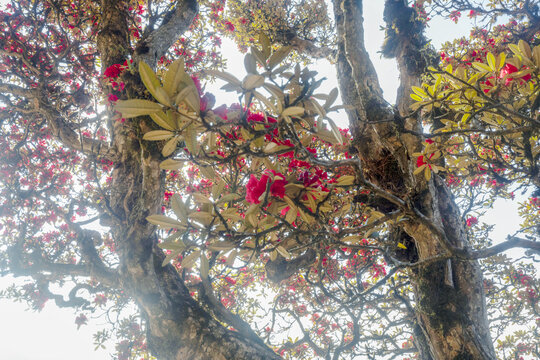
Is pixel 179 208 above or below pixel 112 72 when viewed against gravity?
below

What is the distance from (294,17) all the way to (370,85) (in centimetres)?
397

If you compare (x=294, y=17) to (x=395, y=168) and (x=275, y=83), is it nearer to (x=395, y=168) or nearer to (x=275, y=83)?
(x=395, y=168)

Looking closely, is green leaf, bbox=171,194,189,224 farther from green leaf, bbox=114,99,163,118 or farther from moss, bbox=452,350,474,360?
moss, bbox=452,350,474,360

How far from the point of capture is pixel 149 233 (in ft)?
7.41

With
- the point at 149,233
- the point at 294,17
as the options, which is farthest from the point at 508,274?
the point at 294,17

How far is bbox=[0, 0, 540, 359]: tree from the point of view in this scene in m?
1.24

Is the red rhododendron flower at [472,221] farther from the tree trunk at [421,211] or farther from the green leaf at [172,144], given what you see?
the green leaf at [172,144]

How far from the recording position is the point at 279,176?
1.26m

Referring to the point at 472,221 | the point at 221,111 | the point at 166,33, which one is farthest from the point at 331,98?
the point at 472,221

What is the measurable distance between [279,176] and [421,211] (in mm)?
1482

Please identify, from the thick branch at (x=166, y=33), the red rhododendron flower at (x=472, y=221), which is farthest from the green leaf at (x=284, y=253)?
the red rhododendron flower at (x=472, y=221)

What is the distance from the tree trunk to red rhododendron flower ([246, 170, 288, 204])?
0.64 meters

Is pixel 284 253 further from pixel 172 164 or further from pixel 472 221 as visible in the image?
pixel 472 221

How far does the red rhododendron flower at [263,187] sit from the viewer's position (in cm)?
125
